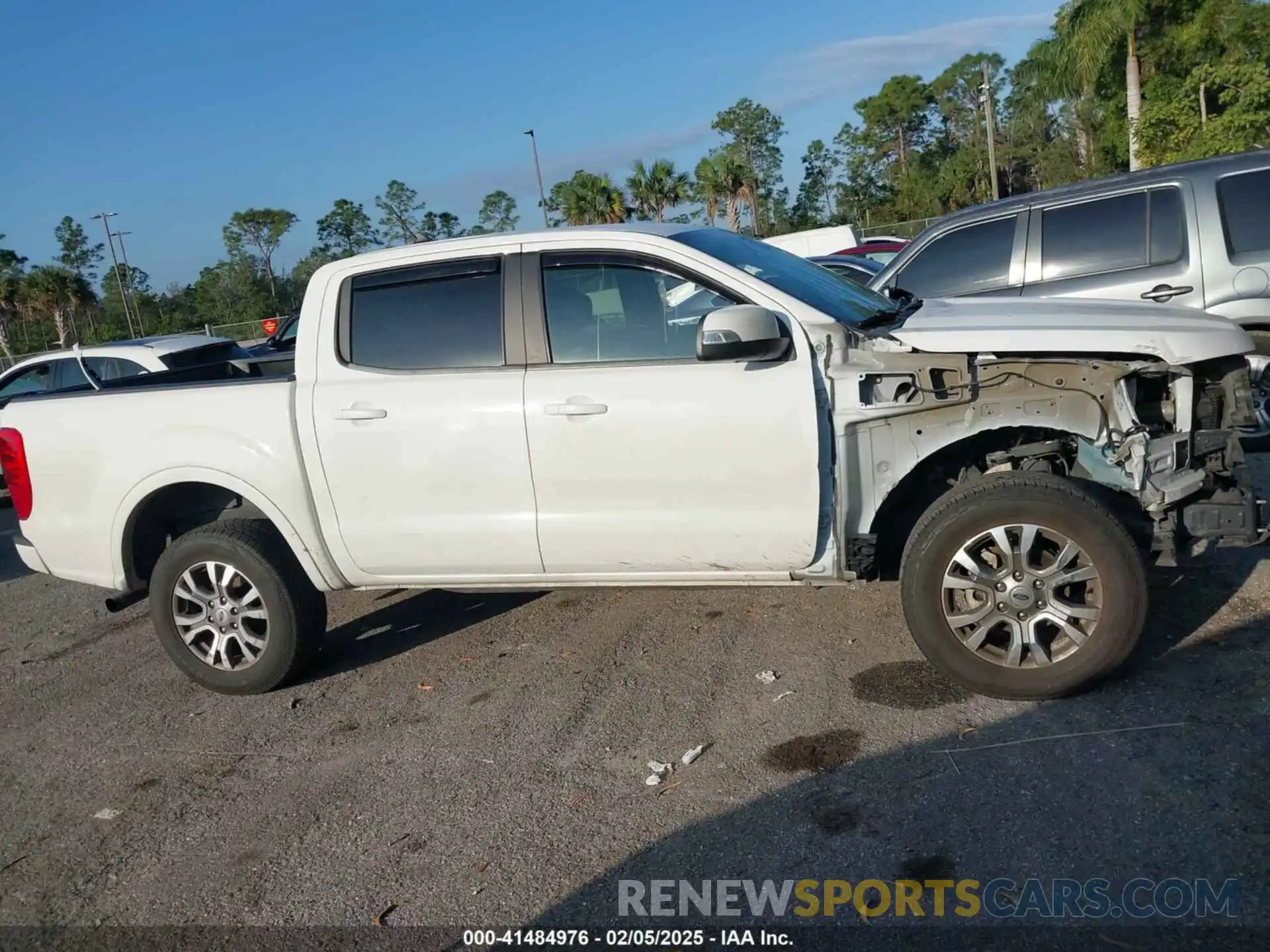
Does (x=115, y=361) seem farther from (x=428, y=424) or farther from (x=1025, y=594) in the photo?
(x=1025, y=594)

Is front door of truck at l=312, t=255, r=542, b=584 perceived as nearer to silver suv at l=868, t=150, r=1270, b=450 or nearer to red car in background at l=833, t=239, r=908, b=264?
silver suv at l=868, t=150, r=1270, b=450

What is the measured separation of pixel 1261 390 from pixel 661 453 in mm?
3811

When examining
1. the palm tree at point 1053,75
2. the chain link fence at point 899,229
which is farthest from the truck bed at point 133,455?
the chain link fence at point 899,229

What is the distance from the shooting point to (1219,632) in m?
4.36

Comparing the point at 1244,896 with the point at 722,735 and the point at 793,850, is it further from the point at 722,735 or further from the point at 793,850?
the point at 722,735

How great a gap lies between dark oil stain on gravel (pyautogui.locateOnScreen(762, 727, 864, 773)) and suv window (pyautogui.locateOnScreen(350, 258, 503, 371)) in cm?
200

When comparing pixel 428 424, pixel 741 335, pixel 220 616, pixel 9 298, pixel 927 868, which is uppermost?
pixel 9 298

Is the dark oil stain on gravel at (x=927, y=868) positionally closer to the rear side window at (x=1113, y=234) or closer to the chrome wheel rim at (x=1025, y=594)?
the chrome wheel rim at (x=1025, y=594)

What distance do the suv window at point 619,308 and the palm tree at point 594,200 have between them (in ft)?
140

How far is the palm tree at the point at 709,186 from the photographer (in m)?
47.2

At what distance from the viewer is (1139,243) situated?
6.44m

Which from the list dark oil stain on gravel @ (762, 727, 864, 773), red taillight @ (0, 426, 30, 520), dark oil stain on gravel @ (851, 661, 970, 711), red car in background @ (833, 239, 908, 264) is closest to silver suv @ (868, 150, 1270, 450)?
dark oil stain on gravel @ (851, 661, 970, 711)

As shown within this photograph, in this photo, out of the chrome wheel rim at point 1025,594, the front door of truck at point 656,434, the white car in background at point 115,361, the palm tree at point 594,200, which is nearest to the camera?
the chrome wheel rim at point 1025,594

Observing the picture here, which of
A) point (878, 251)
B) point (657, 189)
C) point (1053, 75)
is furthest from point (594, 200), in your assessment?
point (878, 251)
